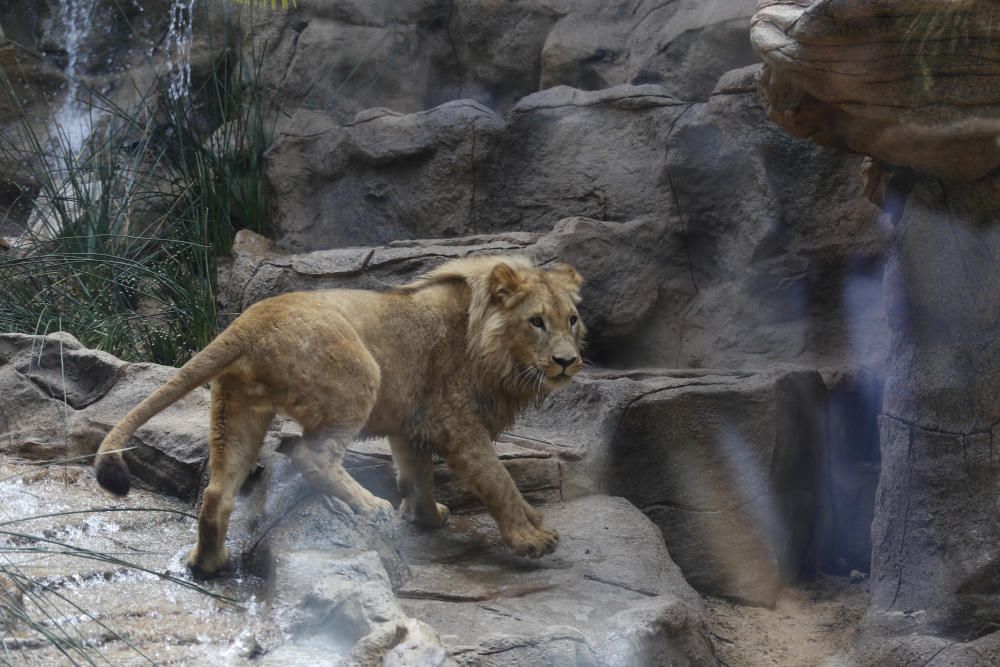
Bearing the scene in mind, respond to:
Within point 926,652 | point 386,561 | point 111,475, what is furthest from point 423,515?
point 926,652

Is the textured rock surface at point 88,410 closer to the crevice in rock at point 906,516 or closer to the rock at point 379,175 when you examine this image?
the rock at point 379,175

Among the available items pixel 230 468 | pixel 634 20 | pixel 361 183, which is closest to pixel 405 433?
pixel 230 468

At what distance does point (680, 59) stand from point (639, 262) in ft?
6.08

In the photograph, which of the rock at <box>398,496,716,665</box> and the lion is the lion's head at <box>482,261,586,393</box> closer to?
the lion

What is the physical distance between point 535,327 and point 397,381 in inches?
27.6

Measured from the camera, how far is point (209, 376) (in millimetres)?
4816

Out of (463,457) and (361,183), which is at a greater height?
(361,183)

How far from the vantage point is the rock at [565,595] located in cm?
426

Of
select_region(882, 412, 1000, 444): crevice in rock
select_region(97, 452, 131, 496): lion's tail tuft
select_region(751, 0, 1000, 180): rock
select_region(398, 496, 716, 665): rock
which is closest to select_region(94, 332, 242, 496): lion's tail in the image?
select_region(97, 452, 131, 496): lion's tail tuft

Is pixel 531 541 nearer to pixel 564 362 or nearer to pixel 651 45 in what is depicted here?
pixel 564 362

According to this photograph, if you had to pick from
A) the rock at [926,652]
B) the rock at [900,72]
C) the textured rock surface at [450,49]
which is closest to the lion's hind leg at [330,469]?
the rock at [926,652]

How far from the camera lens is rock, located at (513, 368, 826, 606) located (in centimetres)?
645

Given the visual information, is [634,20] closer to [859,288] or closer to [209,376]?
[859,288]

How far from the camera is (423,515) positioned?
562 centimetres
